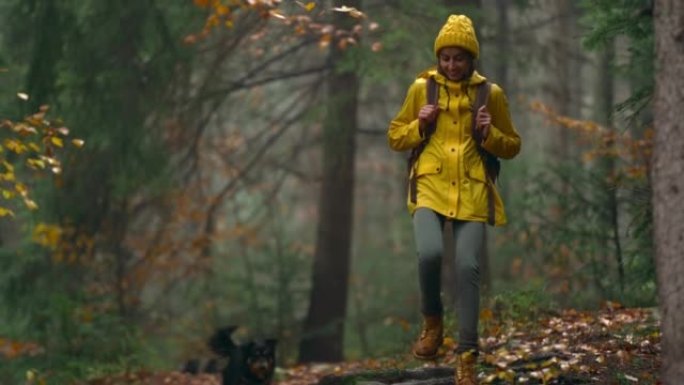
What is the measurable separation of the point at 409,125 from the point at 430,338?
142 cm

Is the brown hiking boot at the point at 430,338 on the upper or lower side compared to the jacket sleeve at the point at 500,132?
lower

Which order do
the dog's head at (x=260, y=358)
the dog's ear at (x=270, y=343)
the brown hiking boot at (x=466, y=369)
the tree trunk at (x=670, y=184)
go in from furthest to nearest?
the dog's ear at (x=270, y=343), the dog's head at (x=260, y=358), the brown hiking boot at (x=466, y=369), the tree trunk at (x=670, y=184)

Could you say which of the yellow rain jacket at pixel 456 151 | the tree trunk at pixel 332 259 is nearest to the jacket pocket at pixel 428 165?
the yellow rain jacket at pixel 456 151

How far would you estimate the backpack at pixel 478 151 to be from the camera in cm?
766

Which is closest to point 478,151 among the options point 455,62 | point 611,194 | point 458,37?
point 455,62

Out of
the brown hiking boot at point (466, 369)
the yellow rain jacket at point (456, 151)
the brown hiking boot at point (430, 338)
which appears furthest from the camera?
the brown hiking boot at point (430, 338)

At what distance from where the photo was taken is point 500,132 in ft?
25.4

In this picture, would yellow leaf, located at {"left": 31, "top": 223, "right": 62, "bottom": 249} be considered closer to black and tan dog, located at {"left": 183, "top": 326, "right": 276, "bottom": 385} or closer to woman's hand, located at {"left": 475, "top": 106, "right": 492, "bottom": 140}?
black and tan dog, located at {"left": 183, "top": 326, "right": 276, "bottom": 385}

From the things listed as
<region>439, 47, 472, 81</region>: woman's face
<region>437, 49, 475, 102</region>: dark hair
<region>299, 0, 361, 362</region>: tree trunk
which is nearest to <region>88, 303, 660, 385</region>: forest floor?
<region>437, 49, 475, 102</region>: dark hair

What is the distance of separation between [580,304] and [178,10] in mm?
6113

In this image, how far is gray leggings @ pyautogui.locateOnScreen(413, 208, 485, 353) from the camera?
24.6 feet

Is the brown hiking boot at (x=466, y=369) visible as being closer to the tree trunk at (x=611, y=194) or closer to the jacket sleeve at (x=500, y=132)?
the jacket sleeve at (x=500, y=132)

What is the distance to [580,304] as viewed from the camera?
1302cm

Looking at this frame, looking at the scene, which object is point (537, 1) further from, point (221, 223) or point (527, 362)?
point (221, 223)
